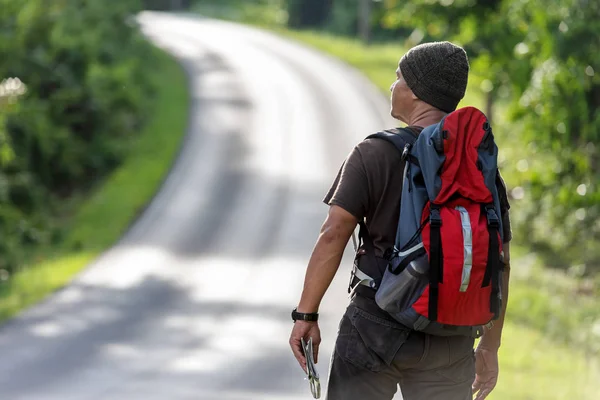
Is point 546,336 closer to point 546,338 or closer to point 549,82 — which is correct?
point 546,338

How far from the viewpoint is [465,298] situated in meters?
3.45

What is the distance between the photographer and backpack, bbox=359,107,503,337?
343 cm

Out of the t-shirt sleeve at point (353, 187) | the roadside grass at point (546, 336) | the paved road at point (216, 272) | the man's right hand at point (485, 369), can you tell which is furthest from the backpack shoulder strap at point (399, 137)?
the paved road at point (216, 272)

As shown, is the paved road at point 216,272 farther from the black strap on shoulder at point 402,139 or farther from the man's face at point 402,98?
the black strap on shoulder at point 402,139

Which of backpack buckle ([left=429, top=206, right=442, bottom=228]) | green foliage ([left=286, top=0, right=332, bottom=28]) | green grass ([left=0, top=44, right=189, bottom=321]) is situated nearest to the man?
backpack buckle ([left=429, top=206, right=442, bottom=228])

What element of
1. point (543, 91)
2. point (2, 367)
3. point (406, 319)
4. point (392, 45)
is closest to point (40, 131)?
point (2, 367)

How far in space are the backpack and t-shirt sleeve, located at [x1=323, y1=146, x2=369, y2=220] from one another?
0.13 metres

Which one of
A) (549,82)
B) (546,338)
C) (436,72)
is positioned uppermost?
(549,82)

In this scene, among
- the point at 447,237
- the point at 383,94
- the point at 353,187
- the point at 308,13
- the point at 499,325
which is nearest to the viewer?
the point at 447,237

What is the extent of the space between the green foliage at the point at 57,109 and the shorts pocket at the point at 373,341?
15202mm

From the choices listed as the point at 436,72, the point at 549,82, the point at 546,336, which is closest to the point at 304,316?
the point at 436,72

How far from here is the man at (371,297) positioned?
3.57 metres

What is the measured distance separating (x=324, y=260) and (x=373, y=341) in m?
0.31

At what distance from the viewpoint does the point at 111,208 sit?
2470 centimetres
